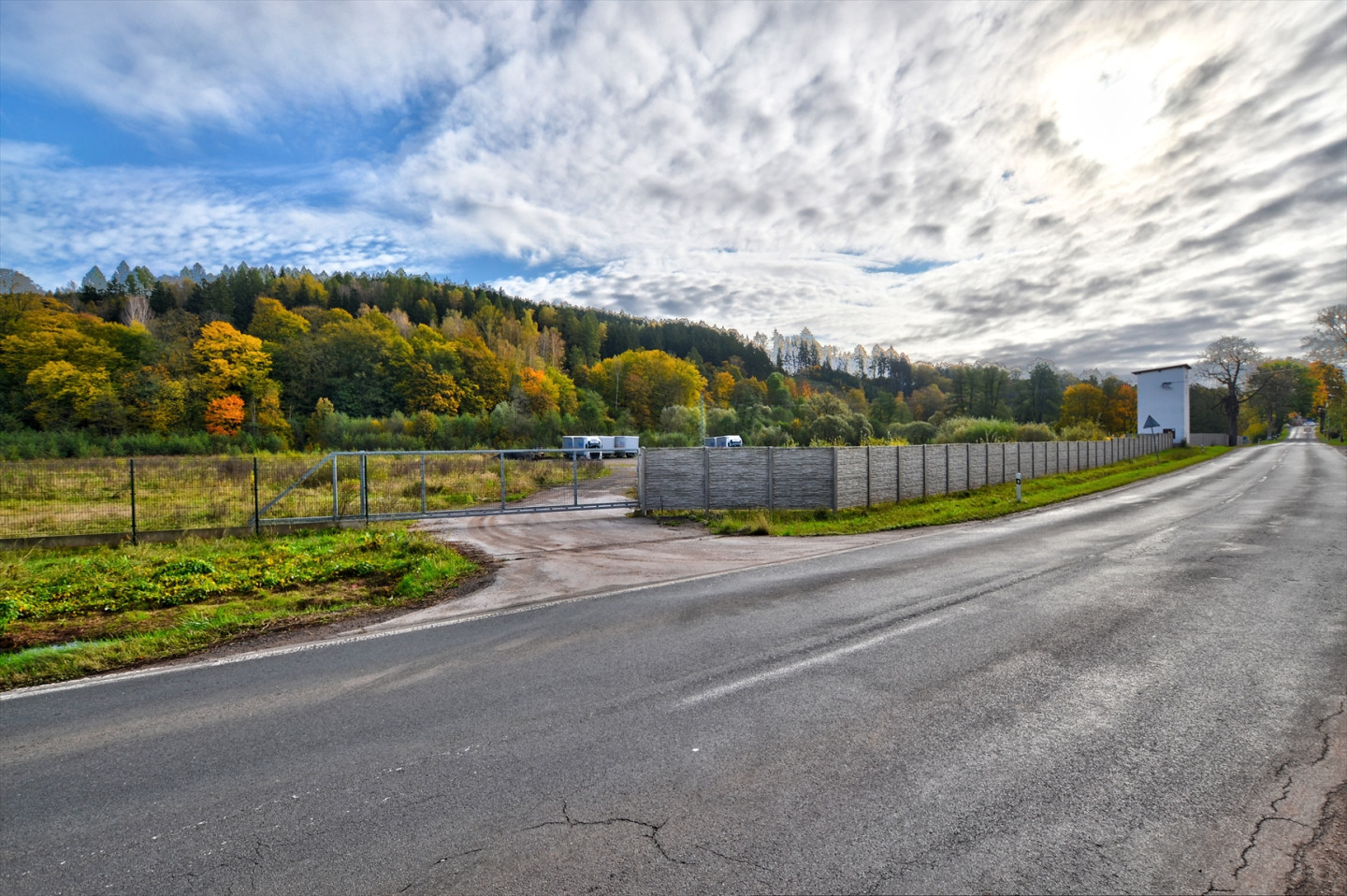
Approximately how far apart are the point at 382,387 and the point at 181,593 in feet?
262

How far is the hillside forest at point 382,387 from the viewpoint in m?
58.2

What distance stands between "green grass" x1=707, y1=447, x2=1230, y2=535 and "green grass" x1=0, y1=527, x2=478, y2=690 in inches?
317

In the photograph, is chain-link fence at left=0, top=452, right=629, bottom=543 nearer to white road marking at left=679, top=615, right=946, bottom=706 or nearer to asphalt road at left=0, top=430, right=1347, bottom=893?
asphalt road at left=0, top=430, right=1347, bottom=893

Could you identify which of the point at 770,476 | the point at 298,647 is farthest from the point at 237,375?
the point at 298,647

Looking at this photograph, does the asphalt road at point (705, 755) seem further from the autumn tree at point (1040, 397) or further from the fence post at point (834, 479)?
the autumn tree at point (1040, 397)

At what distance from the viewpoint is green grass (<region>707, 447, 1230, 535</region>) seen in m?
16.2

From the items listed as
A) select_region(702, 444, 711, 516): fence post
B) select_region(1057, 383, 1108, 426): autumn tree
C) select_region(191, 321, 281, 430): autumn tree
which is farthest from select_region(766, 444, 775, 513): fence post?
select_region(1057, 383, 1108, 426): autumn tree

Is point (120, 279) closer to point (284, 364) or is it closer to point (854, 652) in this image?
point (284, 364)

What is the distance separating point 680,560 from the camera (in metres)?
11.7

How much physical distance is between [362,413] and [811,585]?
270ft

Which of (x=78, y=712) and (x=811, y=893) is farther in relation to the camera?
(x=78, y=712)

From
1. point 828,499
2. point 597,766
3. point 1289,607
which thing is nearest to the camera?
point 597,766

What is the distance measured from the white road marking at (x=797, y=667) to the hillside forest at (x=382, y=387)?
97.4ft

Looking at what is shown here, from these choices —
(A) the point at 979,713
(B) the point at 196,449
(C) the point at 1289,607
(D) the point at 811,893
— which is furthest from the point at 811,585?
(B) the point at 196,449
